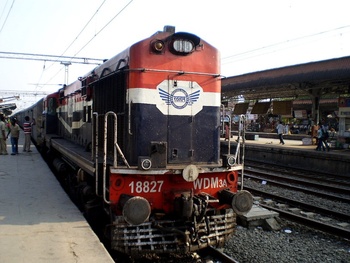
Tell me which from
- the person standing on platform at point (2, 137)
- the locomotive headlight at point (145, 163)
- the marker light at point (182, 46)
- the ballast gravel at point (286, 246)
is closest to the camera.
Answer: the locomotive headlight at point (145, 163)

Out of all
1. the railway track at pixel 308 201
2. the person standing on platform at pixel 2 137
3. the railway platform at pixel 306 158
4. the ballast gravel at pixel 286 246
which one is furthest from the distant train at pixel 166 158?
the railway platform at pixel 306 158

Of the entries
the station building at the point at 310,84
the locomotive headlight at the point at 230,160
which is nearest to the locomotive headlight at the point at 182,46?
the locomotive headlight at the point at 230,160

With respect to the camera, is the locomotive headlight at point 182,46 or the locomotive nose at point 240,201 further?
the locomotive headlight at point 182,46

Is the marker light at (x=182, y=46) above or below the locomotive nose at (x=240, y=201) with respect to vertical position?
above

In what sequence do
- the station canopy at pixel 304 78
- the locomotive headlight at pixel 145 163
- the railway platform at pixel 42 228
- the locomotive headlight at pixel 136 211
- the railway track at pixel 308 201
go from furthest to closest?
the station canopy at pixel 304 78
the railway track at pixel 308 201
the locomotive headlight at pixel 145 163
the locomotive headlight at pixel 136 211
the railway platform at pixel 42 228

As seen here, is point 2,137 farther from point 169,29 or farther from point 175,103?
point 169,29

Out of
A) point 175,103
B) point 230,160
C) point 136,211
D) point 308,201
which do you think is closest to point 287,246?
point 230,160

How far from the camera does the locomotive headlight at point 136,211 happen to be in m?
4.32

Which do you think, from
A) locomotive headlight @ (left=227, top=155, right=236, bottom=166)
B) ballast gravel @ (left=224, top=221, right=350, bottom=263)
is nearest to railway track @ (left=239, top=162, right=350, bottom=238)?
ballast gravel @ (left=224, top=221, right=350, bottom=263)

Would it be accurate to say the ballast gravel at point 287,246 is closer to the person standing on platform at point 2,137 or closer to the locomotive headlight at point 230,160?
the locomotive headlight at point 230,160

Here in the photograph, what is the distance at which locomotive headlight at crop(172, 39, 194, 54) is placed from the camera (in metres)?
5.27

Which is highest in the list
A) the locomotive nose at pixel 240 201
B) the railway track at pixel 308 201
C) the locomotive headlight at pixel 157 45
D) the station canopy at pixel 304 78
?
the station canopy at pixel 304 78

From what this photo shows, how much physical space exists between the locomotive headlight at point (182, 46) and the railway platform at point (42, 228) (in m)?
3.04

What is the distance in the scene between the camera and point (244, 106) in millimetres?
25766
